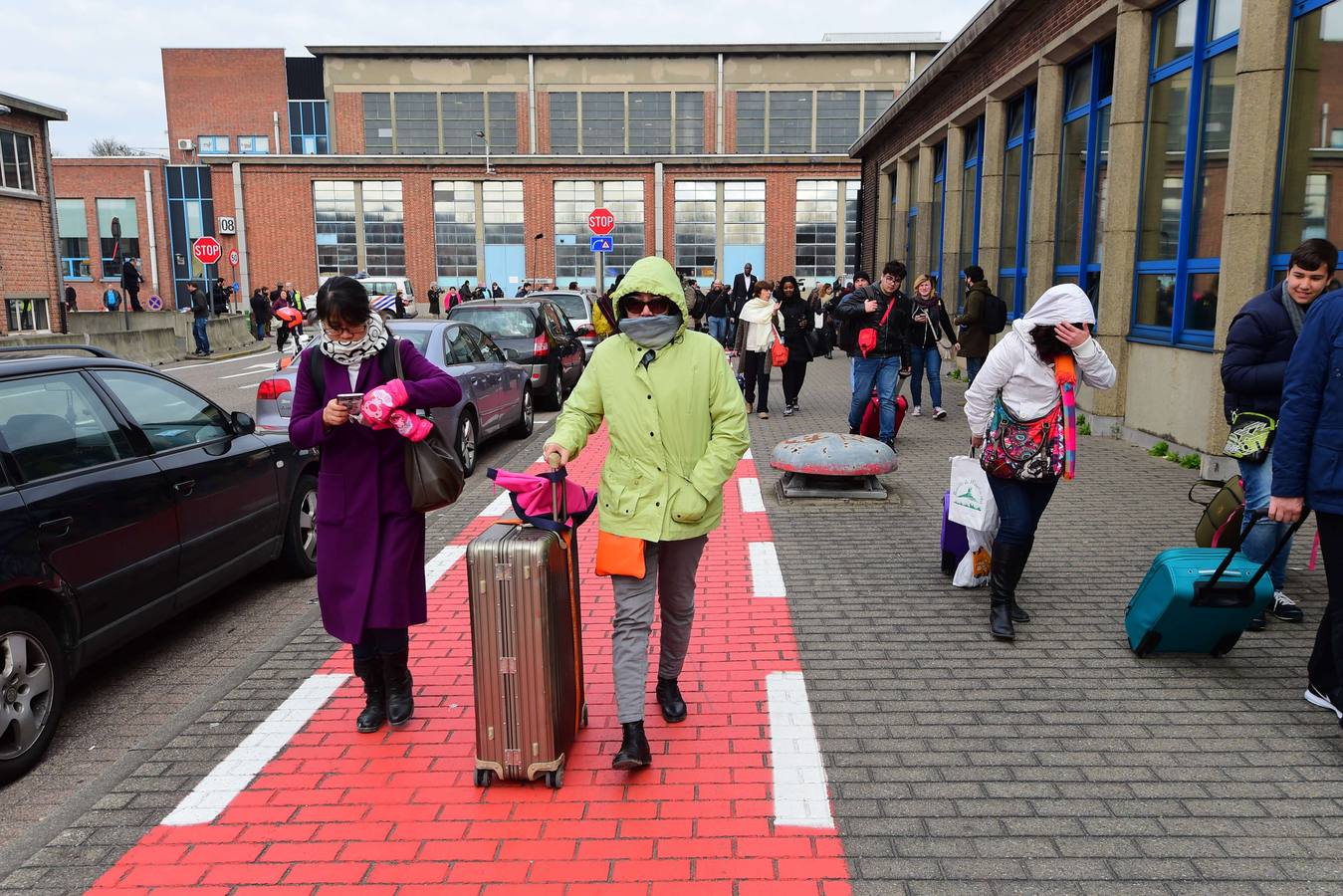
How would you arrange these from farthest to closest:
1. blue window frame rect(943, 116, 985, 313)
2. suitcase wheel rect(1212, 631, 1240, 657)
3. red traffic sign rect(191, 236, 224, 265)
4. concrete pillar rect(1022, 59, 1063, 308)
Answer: red traffic sign rect(191, 236, 224, 265), blue window frame rect(943, 116, 985, 313), concrete pillar rect(1022, 59, 1063, 308), suitcase wheel rect(1212, 631, 1240, 657)

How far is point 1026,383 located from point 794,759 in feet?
7.30

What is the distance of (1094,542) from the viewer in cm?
706

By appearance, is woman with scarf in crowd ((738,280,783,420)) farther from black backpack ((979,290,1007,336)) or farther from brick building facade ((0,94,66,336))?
brick building facade ((0,94,66,336))

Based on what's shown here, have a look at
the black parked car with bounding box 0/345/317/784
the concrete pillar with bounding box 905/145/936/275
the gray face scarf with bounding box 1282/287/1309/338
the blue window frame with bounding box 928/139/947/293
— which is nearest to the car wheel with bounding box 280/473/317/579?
the black parked car with bounding box 0/345/317/784

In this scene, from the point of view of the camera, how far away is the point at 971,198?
18.8m

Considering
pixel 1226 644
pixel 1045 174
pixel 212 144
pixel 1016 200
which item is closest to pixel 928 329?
pixel 1045 174

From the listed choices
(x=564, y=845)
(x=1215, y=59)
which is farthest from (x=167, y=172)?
(x=564, y=845)

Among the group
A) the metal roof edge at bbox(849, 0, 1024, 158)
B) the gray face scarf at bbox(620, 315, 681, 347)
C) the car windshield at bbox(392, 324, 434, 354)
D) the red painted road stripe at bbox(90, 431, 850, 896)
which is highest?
the metal roof edge at bbox(849, 0, 1024, 158)

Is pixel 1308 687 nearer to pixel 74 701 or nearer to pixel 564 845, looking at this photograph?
pixel 564 845

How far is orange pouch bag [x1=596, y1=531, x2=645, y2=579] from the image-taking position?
371 cm

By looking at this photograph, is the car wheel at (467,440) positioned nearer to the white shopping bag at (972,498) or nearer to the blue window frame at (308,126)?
the white shopping bag at (972,498)

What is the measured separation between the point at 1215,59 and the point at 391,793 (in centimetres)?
995

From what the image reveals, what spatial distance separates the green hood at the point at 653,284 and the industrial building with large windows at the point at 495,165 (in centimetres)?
4197

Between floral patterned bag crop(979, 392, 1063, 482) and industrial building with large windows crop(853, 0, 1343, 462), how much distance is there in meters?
4.91
